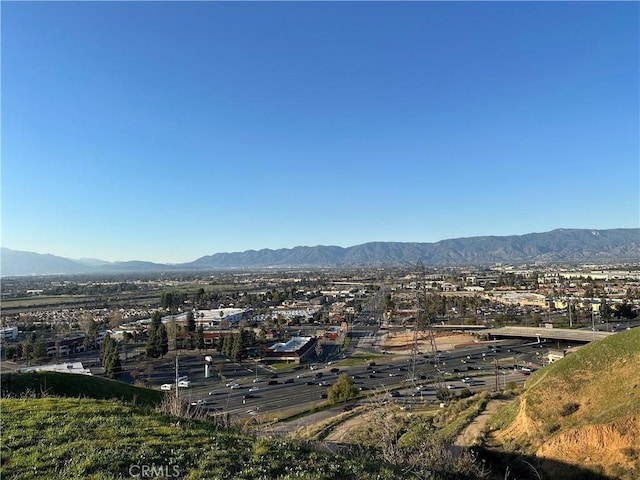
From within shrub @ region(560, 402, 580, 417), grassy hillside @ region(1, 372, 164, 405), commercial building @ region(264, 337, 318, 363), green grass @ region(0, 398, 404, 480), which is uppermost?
green grass @ region(0, 398, 404, 480)

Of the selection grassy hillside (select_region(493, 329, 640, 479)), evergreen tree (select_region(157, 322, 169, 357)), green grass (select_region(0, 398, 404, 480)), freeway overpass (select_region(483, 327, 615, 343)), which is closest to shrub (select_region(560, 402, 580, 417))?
grassy hillside (select_region(493, 329, 640, 479))

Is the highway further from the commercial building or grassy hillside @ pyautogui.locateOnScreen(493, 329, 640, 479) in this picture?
grassy hillside @ pyautogui.locateOnScreen(493, 329, 640, 479)

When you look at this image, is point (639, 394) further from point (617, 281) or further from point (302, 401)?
point (617, 281)

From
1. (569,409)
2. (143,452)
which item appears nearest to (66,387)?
(143,452)

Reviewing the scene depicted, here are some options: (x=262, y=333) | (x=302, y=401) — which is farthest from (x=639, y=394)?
(x=262, y=333)

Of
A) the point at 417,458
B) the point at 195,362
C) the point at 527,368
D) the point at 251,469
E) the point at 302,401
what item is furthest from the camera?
the point at 195,362

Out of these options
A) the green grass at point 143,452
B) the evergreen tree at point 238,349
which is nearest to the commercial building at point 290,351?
the evergreen tree at point 238,349

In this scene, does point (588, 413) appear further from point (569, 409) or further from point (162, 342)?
point (162, 342)
